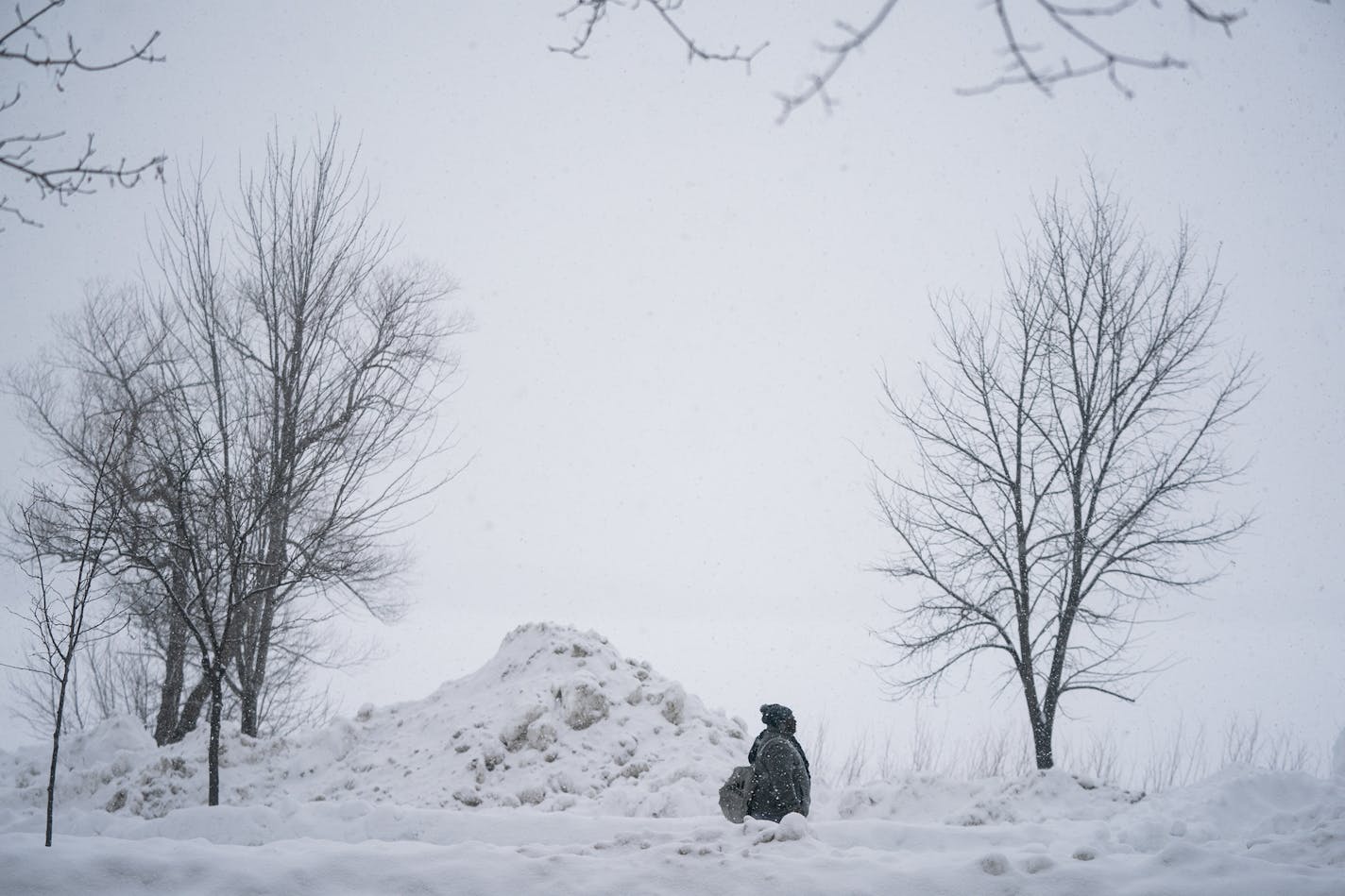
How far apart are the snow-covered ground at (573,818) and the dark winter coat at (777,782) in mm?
333

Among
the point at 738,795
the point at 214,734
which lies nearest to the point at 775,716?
the point at 738,795

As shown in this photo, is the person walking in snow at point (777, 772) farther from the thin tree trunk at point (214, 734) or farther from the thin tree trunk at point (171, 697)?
the thin tree trunk at point (171, 697)

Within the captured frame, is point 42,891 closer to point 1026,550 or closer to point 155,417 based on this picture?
point 155,417

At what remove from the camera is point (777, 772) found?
18.9ft

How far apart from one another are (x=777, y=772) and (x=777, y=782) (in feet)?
0.22

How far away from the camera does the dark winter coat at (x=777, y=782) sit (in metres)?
5.68

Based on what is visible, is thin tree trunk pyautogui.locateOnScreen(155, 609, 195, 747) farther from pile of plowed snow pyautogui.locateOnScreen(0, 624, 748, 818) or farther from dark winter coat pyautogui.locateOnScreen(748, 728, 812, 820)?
dark winter coat pyautogui.locateOnScreen(748, 728, 812, 820)

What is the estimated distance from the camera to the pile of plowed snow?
28.5ft

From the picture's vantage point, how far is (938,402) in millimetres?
10625

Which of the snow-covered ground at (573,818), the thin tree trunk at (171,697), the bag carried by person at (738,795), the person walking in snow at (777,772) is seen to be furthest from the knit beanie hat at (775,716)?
the thin tree trunk at (171,697)

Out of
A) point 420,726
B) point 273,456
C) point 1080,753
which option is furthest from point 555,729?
point 1080,753

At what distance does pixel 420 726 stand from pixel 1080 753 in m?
9.47

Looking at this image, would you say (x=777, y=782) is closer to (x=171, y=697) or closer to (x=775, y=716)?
(x=775, y=716)

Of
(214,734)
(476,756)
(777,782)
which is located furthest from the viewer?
(476,756)
